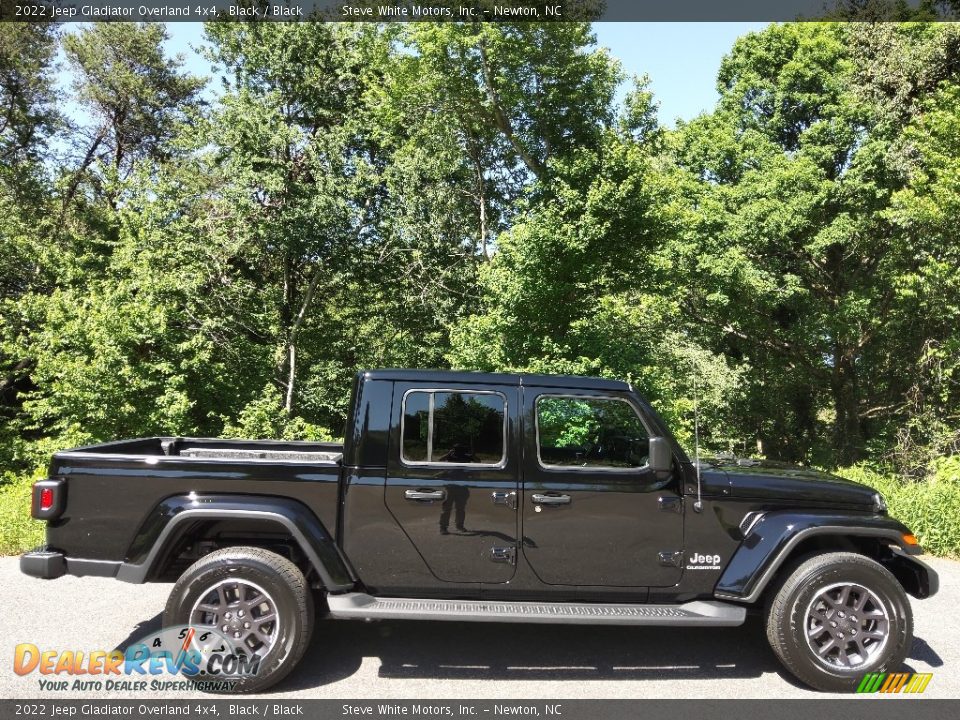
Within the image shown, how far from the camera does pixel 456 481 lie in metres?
3.97

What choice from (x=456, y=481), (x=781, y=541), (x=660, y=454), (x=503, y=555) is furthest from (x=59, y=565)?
(x=781, y=541)

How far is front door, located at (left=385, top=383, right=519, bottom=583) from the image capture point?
3920 mm

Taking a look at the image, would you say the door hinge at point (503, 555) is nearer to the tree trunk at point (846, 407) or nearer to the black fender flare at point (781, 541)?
the black fender flare at point (781, 541)

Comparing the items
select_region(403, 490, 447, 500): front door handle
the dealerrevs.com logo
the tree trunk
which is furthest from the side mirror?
the tree trunk

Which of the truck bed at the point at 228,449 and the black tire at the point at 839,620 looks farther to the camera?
the truck bed at the point at 228,449

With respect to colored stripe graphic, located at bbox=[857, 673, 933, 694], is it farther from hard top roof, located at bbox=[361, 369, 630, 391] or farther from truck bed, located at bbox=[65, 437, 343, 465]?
truck bed, located at bbox=[65, 437, 343, 465]

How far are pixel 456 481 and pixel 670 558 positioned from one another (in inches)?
56.6

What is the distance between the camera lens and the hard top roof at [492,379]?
13.5 feet

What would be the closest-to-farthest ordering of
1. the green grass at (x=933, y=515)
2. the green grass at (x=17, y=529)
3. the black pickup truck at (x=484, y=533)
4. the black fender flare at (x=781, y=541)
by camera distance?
the black pickup truck at (x=484, y=533) → the black fender flare at (x=781, y=541) → the green grass at (x=17, y=529) → the green grass at (x=933, y=515)

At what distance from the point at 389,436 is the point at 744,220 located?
1725 centimetres

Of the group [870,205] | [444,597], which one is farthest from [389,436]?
[870,205]

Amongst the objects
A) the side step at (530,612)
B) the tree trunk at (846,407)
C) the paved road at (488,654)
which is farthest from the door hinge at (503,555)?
the tree trunk at (846,407)

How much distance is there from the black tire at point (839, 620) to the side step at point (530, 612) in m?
0.31

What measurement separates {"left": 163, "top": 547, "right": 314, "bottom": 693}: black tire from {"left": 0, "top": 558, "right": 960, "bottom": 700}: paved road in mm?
190
